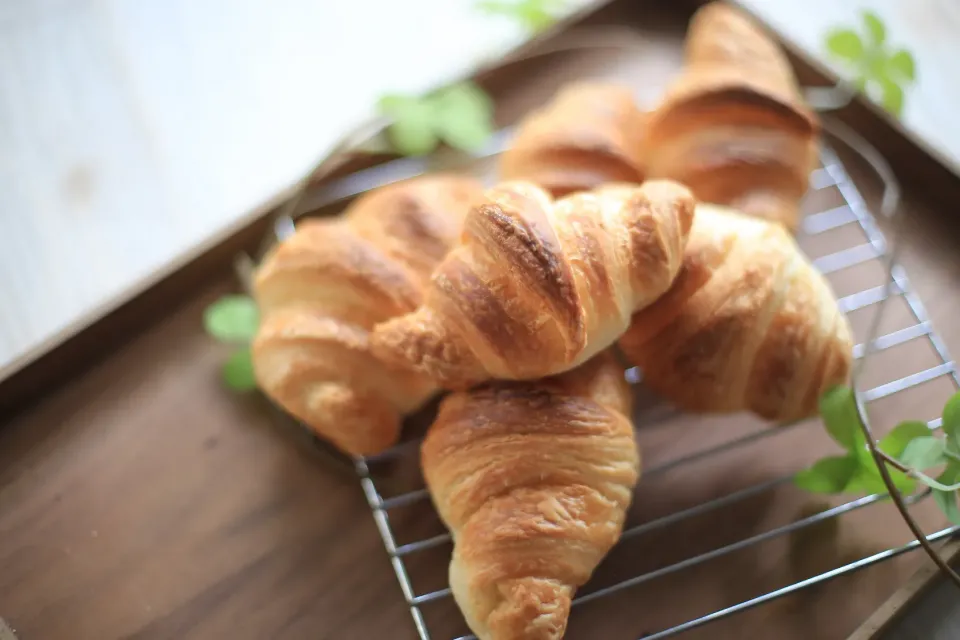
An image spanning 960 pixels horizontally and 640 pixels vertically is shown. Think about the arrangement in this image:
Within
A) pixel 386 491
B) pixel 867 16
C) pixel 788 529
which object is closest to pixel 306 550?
pixel 386 491

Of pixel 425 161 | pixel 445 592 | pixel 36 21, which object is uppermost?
pixel 36 21

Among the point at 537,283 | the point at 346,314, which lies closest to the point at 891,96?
the point at 537,283

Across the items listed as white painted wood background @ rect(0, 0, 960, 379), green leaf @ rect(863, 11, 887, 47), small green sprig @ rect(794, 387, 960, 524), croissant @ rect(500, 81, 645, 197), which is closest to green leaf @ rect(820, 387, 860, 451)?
small green sprig @ rect(794, 387, 960, 524)

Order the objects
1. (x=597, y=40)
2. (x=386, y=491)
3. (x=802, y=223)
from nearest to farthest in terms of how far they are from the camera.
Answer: (x=386, y=491) < (x=802, y=223) < (x=597, y=40)

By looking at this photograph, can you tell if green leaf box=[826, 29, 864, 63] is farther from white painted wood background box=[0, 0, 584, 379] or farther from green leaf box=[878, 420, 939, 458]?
green leaf box=[878, 420, 939, 458]

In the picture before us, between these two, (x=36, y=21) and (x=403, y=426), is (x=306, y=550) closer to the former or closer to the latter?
(x=403, y=426)

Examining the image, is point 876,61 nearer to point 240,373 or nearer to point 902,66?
point 902,66

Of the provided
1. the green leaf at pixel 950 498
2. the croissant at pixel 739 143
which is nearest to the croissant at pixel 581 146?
the croissant at pixel 739 143
